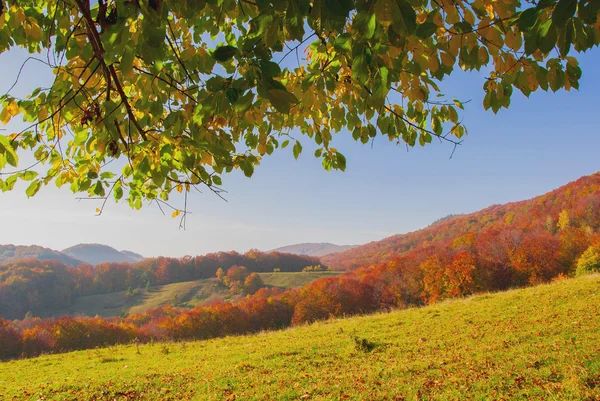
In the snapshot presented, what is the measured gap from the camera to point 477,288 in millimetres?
60469

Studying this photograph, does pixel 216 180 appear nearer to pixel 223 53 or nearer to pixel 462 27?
pixel 223 53

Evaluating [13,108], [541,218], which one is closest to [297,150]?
[13,108]

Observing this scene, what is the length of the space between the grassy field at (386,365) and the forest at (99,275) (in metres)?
116

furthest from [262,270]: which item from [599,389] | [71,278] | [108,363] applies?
[599,389]

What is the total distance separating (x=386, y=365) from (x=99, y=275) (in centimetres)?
13756

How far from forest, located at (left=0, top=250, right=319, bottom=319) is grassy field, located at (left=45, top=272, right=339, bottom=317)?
169 inches

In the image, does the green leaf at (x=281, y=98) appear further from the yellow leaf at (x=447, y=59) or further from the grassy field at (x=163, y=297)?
the grassy field at (x=163, y=297)

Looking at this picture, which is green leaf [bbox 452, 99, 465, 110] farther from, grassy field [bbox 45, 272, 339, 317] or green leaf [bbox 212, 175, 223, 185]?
grassy field [bbox 45, 272, 339, 317]

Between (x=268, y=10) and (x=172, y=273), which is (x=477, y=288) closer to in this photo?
(x=268, y=10)

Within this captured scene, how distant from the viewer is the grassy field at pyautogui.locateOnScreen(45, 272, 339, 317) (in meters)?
103

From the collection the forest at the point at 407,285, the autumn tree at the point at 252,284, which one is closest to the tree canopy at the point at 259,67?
the forest at the point at 407,285

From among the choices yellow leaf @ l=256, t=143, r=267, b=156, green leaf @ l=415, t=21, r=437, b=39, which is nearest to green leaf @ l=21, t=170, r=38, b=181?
yellow leaf @ l=256, t=143, r=267, b=156

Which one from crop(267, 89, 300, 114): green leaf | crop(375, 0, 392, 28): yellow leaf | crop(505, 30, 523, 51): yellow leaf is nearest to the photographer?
crop(375, 0, 392, 28): yellow leaf

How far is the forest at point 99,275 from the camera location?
102688 mm
